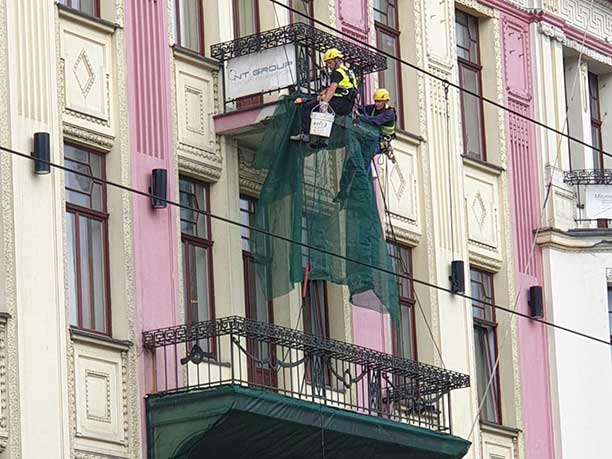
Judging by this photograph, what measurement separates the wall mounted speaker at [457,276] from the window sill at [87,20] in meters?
7.68

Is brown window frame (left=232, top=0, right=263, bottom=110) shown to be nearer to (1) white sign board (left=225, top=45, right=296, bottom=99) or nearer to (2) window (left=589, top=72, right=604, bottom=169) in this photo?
(1) white sign board (left=225, top=45, right=296, bottom=99)

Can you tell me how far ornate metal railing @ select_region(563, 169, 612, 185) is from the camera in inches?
1576

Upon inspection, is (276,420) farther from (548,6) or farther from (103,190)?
(548,6)

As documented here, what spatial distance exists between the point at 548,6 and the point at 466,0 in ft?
6.78

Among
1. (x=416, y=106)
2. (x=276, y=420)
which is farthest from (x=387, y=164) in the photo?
(x=276, y=420)

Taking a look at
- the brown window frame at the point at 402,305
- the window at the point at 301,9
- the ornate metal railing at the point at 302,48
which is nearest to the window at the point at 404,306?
the brown window frame at the point at 402,305

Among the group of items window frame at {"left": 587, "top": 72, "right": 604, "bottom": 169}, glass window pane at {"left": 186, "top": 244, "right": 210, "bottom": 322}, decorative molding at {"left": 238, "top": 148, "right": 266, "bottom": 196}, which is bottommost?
glass window pane at {"left": 186, "top": 244, "right": 210, "bottom": 322}

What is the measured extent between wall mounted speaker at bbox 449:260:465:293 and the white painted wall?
7.69 feet

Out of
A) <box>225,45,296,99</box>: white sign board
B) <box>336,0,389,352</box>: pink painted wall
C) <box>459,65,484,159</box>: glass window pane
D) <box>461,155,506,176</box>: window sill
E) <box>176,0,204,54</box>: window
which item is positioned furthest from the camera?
<box>459,65,484,159</box>: glass window pane

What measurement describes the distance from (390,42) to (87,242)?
8.23 meters

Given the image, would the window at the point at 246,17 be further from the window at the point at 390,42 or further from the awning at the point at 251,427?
the awning at the point at 251,427

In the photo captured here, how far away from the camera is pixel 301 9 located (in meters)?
35.5

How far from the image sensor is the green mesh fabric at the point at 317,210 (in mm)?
32344

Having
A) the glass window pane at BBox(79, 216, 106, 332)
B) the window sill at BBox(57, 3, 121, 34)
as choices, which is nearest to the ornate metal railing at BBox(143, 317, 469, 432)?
the glass window pane at BBox(79, 216, 106, 332)
